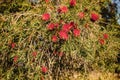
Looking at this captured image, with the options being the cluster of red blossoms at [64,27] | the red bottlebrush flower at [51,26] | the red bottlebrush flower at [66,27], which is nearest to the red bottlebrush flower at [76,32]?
the cluster of red blossoms at [64,27]

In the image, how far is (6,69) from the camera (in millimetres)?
7324

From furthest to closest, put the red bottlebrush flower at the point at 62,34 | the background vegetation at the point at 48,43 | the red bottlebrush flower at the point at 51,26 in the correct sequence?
the background vegetation at the point at 48,43, the red bottlebrush flower at the point at 51,26, the red bottlebrush flower at the point at 62,34

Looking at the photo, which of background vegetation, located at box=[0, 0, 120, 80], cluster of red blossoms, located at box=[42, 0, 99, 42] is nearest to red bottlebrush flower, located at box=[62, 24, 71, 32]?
cluster of red blossoms, located at box=[42, 0, 99, 42]

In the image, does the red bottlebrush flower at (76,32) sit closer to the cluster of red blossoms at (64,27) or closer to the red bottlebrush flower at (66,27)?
the cluster of red blossoms at (64,27)

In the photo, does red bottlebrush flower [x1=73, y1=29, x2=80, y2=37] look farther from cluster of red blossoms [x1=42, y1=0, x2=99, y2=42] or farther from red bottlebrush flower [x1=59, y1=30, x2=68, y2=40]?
red bottlebrush flower [x1=59, y1=30, x2=68, y2=40]

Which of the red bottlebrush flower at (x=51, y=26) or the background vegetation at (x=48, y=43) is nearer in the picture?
the red bottlebrush flower at (x=51, y=26)

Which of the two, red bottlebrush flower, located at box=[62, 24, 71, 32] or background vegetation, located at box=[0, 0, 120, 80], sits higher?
red bottlebrush flower, located at box=[62, 24, 71, 32]

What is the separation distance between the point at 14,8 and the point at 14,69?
2443 millimetres

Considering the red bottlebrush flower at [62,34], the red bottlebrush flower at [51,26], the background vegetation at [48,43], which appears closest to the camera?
the red bottlebrush flower at [62,34]

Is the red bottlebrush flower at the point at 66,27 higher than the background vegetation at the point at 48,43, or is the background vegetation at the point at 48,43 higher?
the red bottlebrush flower at the point at 66,27

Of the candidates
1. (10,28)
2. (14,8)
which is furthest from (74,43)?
(14,8)

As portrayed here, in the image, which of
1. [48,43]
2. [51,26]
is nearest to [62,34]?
[51,26]

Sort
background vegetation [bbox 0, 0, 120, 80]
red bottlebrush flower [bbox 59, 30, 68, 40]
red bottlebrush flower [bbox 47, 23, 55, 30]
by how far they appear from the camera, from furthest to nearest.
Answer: background vegetation [bbox 0, 0, 120, 80]
red bottlebrush flower [bbox 47, 23, 55, 30]
red bottlebrush flower [bbox 59, 30, 68, 40]

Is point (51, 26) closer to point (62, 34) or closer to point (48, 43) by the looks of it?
point (62, 34)
